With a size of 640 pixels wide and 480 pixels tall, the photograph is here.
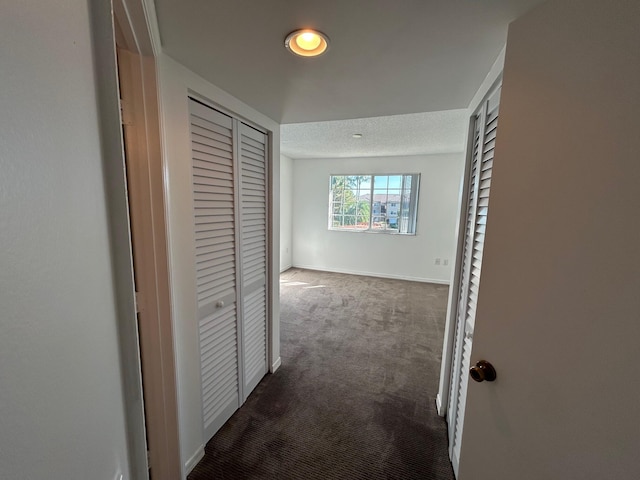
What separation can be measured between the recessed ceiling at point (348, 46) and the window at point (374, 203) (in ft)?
10.7

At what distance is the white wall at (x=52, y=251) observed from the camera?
29 centimetres

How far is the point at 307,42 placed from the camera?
0.96 metres

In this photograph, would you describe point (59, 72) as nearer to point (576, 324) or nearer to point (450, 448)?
point (576, 324)

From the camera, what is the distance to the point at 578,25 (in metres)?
0.63

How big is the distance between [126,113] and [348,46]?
0.90m

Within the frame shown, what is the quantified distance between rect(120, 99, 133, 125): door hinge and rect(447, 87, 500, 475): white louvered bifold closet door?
146cm

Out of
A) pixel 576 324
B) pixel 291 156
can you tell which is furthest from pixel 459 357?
pixel 291 156

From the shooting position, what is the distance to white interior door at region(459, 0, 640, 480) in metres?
0.53

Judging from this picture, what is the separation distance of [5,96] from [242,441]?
1893 mm

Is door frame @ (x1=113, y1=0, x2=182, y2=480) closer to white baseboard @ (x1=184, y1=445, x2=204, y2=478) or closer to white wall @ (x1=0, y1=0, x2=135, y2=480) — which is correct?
white baseboard @ (x1=184, y1=445, x2=204, y2=478)

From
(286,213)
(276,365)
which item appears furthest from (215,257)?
(286,213)

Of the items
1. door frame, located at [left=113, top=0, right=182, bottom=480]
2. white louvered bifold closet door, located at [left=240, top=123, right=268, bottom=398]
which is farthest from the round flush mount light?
white louvered bifold closet door, located at [left=240, top=123, right=268, bottom=398]

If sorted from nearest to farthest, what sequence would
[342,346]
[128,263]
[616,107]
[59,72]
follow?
[59,72] → [616,107] → [128,263] → [342,346]

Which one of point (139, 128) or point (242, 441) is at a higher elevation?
point (139, 128)
